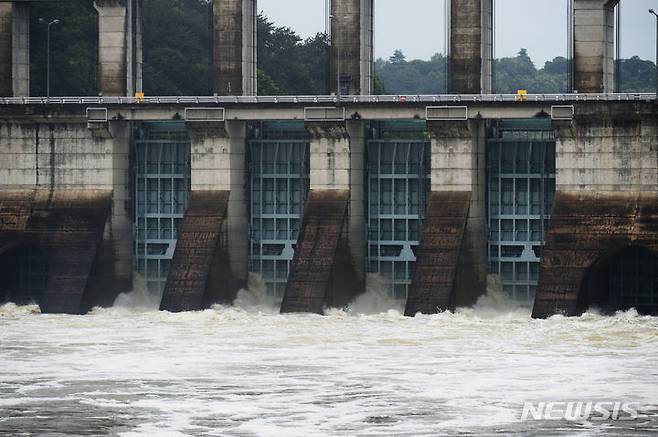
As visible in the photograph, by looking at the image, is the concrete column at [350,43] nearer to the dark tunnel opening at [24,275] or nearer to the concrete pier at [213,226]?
the concrete pier at [213,226]

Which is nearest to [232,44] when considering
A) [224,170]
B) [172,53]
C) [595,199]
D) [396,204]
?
[224,170]

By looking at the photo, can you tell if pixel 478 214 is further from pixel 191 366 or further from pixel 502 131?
pixel 191 366

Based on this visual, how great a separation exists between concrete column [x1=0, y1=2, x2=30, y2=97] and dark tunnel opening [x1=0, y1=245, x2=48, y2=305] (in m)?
8.20

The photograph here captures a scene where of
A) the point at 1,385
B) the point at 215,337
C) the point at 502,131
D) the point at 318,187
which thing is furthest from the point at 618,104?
the point at 1,385

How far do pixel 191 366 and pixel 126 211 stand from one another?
2296 cm

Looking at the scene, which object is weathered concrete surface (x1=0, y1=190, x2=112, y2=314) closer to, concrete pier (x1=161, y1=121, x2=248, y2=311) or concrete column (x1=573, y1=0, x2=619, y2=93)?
concrete pier (x1=161, y1=121, x2=248, y2=311)

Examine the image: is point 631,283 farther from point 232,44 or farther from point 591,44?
point 232,44

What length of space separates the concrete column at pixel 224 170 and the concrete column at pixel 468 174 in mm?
9325

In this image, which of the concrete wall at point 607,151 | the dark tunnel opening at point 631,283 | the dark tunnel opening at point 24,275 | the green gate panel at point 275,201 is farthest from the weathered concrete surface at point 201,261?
the dark tunnel opening at point 631,283

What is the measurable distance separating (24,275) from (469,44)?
23.3m

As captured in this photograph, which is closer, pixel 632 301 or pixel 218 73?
pixel 632 301

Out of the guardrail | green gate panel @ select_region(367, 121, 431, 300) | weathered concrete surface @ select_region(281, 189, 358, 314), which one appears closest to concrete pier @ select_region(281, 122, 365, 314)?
weathered concrete surface @ select_region(281, 189, 358, 314)

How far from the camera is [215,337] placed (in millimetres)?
65750

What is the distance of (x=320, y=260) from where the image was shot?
7288cm
